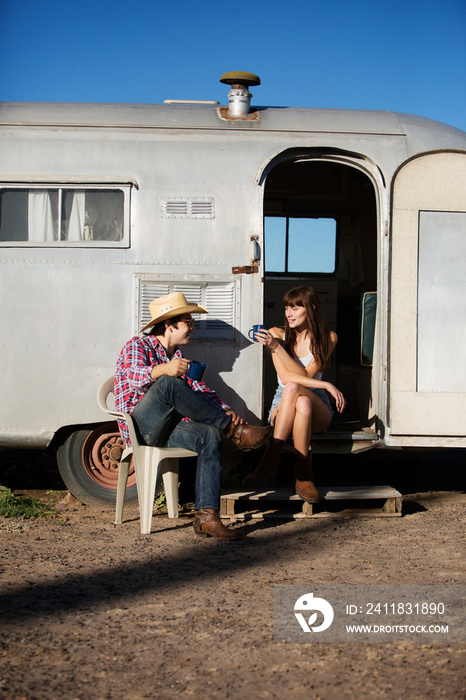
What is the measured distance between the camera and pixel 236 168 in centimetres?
538

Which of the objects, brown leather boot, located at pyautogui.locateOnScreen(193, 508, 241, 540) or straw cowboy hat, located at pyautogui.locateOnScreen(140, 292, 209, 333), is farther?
straw cowboy hat, located at pyautogui.locateOnScreen(140, 292, 209, 333)

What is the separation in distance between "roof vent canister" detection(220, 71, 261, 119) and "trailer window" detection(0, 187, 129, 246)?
1069 mm

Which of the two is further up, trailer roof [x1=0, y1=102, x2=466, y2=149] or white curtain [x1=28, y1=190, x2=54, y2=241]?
trailer roof [x1=0, y1=102, x2=466, y2=149]

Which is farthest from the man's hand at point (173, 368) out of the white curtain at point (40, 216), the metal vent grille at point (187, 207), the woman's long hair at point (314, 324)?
the white curtain at point (40, 216)

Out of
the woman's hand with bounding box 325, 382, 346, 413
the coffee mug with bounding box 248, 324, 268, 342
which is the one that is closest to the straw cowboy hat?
the coffee mug with bounding box 248, 324, 268, 342

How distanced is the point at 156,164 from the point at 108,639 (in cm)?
346

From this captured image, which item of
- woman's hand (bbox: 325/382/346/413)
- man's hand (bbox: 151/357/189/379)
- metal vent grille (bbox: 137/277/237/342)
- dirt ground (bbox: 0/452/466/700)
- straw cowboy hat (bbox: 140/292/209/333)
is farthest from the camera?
metal vent grille (bbox: 137/277/237/342)

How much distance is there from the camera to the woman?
5.02 metres

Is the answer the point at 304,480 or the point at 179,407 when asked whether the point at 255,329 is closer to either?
the point at 179,407

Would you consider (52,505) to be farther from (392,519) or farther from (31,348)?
(392,519)

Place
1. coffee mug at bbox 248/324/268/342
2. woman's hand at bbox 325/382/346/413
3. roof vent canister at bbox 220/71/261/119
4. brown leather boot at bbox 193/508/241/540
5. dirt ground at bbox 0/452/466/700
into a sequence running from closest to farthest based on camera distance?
dirt ground at bbox 0/452/466/700 < brown leather boot at bbox 193/508/241/540 < woman's hand at bbox 325/382/346/413 < coffee mug at bbox 248/324/268/342 < roof vent canister at bbox 220/71/261/119

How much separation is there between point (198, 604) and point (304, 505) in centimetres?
177

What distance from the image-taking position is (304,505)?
516cm

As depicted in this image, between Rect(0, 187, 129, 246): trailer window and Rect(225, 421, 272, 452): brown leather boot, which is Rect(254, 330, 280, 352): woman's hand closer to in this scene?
Rect(225, 421, 272, 452): brown leather boot
